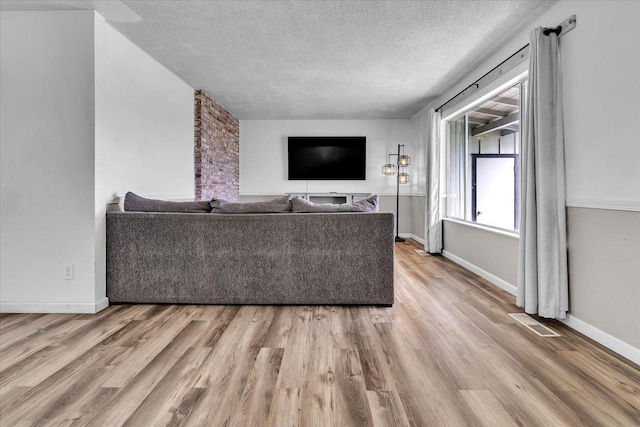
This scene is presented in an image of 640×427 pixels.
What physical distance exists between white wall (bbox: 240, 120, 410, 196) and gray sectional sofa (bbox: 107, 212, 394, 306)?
4163 millimetres

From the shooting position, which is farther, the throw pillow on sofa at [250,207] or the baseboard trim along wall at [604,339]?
the throw pillow on sofa at [250,207]

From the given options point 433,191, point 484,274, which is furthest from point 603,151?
point 433,191

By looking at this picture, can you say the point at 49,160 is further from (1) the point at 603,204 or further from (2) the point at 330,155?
(2) the point at 330,155

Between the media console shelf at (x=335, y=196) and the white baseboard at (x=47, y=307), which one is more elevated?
the media console shelf at (x=335, y=196)

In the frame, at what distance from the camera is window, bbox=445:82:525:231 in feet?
11.4

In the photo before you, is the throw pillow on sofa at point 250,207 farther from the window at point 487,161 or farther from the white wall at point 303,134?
the white wall at point 303,134

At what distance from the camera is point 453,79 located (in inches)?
172

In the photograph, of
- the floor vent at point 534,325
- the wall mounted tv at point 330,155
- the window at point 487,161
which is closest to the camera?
the floor vent at point 534,325


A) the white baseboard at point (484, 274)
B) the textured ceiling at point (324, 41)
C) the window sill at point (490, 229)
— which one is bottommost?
the white baseboard at point (484, 274)

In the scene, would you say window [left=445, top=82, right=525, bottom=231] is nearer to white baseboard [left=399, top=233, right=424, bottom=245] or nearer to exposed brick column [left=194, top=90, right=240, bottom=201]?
white baseboard [left=399, top=233, right=424, bottom=245]

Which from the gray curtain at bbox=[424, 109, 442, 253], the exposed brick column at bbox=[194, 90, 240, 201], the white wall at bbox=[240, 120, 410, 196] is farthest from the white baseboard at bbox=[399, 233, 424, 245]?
the exposed brick column at bbox=[194, 90, 240, 201]

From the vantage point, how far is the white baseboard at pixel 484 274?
3186 mm

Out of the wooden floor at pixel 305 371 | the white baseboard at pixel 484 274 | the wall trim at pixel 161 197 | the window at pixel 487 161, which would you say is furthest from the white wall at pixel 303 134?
the wooden floor at pixel 305 371

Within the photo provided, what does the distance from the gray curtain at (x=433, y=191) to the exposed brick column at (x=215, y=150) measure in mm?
3443
